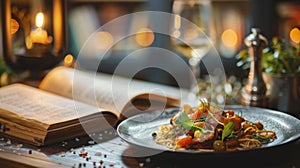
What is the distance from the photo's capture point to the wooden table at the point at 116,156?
3.75 feet

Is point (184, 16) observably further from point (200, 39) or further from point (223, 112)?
point (223, 112)

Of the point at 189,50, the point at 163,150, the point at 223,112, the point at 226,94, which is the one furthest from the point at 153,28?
the point at 163,150

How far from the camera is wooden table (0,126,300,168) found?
3.75 ft

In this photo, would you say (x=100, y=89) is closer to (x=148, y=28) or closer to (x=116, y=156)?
(x=116, y=156)

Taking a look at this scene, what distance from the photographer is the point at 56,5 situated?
193 cm

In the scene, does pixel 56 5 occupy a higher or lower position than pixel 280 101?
higher

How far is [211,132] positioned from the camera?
46.5 inches

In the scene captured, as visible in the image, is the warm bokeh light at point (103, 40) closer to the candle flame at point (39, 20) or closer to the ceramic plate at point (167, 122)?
the candle flame at point (39, 20)

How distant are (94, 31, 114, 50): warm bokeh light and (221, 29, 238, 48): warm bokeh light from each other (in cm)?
52

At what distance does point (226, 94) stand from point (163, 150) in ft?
1.99

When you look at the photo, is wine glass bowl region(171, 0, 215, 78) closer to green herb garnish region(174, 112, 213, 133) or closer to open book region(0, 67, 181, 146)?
open book region(0, 67, 181, 146)

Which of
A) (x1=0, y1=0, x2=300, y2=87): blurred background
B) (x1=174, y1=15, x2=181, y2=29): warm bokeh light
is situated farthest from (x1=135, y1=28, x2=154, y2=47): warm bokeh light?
(x1=174, y1=15, x2=181, y2=29): warm bokeh light

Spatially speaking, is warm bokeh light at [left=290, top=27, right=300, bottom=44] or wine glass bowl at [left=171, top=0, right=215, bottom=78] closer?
wine glass bowl at [left=171, top=0, right=215, bottom=78]

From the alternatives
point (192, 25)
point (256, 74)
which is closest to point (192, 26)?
point (192, 25)
